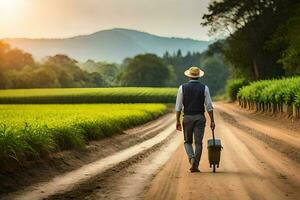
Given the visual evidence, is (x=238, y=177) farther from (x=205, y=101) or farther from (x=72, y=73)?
(x=72, y=73)

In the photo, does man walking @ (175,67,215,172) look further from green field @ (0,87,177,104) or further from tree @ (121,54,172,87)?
tree @ (121,54,172,87)

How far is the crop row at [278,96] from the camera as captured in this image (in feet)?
112

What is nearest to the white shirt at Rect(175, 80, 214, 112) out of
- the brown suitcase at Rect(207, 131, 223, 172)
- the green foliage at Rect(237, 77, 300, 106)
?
the brown suitcase at Rect(207, 131, 223, 172)

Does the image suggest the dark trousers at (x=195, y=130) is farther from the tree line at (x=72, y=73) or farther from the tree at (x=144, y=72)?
the tree at (x=144, y=72)

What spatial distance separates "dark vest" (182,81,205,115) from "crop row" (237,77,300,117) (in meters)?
19.3

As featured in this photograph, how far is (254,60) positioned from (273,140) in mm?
47887

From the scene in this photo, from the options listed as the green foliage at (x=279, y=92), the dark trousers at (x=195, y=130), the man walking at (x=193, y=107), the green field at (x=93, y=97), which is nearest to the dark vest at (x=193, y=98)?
the man walking at (x=193, y=107)

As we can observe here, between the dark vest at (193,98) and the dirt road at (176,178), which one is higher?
the dark vest at (193,98)

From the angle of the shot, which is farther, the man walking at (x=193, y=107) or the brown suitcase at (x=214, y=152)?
the man walking at (x=193, y=107)

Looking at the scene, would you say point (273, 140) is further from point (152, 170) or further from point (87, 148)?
point (152, 170)

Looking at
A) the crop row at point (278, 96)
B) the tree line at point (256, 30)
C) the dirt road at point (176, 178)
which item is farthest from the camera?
the tree line at point (256, 30)

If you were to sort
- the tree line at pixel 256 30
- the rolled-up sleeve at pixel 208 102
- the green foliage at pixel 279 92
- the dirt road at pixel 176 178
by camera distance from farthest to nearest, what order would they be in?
1. the tree line at pixel 256 30
2. the green foliage at pixel 279 92
3. the rolled-up sleeve at pixel 208 102
4. the dirt road at pixel 176 178

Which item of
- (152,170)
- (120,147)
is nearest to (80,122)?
(120,147)

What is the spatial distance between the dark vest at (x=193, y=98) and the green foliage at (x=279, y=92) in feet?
63.7
